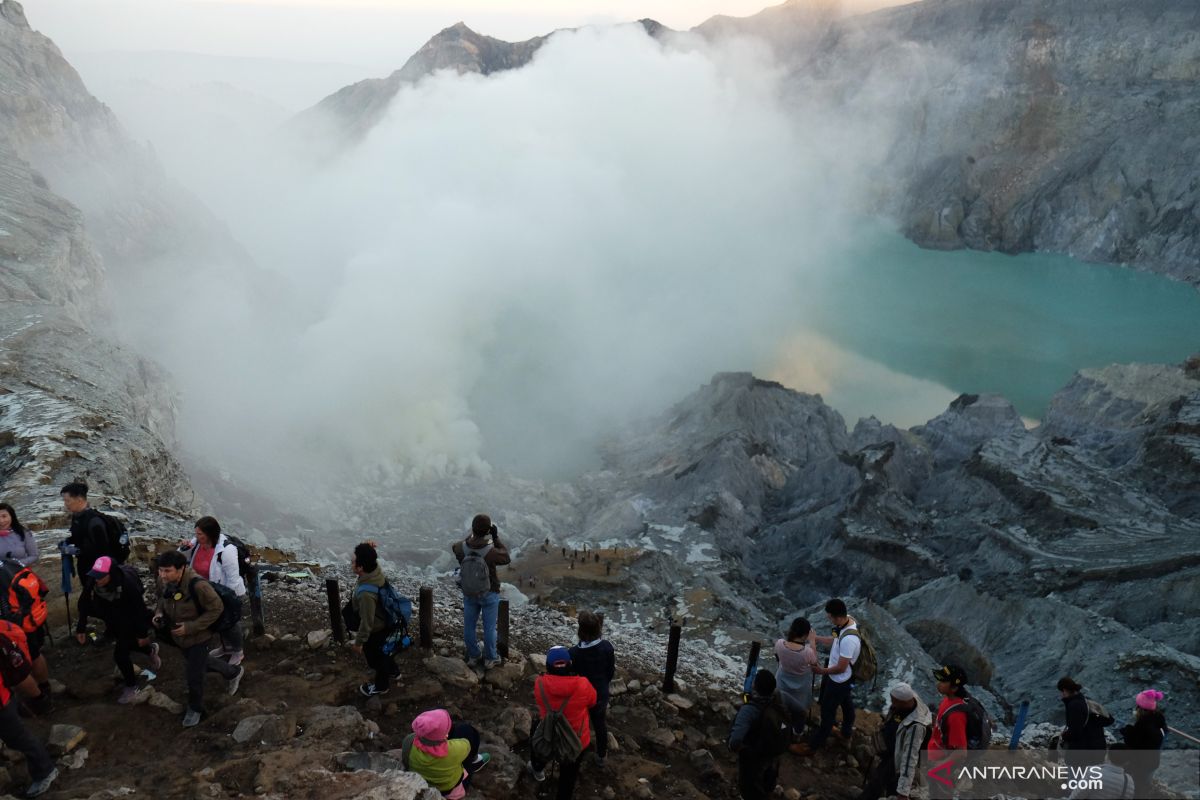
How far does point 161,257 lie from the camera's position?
143 feet

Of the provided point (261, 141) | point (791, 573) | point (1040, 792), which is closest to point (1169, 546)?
point (791, 573)

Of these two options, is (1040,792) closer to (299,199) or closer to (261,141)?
(299,199)

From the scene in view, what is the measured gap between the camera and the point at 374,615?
7605 millimetres

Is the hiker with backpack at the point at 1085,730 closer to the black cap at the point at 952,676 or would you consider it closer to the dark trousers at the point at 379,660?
the black cap at the point at 952,676

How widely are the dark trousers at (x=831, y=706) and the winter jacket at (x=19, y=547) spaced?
844cm

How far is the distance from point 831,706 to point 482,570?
13.6 ft

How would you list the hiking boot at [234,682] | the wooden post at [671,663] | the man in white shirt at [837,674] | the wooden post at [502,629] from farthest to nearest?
the wooden post at [671,663], the wooden post at [502,629], the man in white shirt at [837,674], the hiking boot at [234,682]

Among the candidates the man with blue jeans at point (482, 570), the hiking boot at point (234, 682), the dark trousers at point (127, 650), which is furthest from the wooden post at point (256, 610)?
the man with blue jeans at point (482, 570)

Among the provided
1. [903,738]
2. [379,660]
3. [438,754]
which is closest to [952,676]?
[903,738]

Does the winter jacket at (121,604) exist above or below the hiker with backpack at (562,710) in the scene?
above

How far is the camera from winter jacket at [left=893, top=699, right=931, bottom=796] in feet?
22.1

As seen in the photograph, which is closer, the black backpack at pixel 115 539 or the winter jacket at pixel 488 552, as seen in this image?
the black backpack at pixel 115 539

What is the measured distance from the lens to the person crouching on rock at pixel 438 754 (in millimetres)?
6207

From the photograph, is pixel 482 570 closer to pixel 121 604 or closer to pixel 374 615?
pixel 374 615
